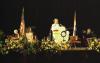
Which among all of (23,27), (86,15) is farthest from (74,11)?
(23,27)

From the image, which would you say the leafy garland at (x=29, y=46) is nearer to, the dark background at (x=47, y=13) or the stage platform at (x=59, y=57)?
the stage platform at (x=59, y=57)

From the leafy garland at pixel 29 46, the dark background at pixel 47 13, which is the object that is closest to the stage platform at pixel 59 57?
the leafy garland at pixel 29 46

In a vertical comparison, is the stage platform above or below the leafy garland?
below

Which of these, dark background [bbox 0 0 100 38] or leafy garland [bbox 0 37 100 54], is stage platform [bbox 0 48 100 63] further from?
dark background [bbox 0 0 100 38]

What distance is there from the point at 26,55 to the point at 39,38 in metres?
1.50

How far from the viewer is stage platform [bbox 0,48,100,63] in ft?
78.4

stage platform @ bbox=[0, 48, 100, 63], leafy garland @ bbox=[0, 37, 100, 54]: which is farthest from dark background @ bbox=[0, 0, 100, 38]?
stage platform @ bbox=[0, 48, 100, 63]

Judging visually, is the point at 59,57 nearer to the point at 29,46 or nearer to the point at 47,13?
the point at 29,46

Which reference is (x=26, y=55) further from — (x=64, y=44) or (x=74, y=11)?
(x=74, y=11)

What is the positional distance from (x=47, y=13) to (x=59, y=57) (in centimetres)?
218

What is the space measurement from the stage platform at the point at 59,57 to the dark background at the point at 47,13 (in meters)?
1.40

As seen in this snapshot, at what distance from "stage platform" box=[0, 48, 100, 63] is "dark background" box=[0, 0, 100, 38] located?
1397 mm

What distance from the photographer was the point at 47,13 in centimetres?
2556

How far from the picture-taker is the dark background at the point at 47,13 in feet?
82.1
